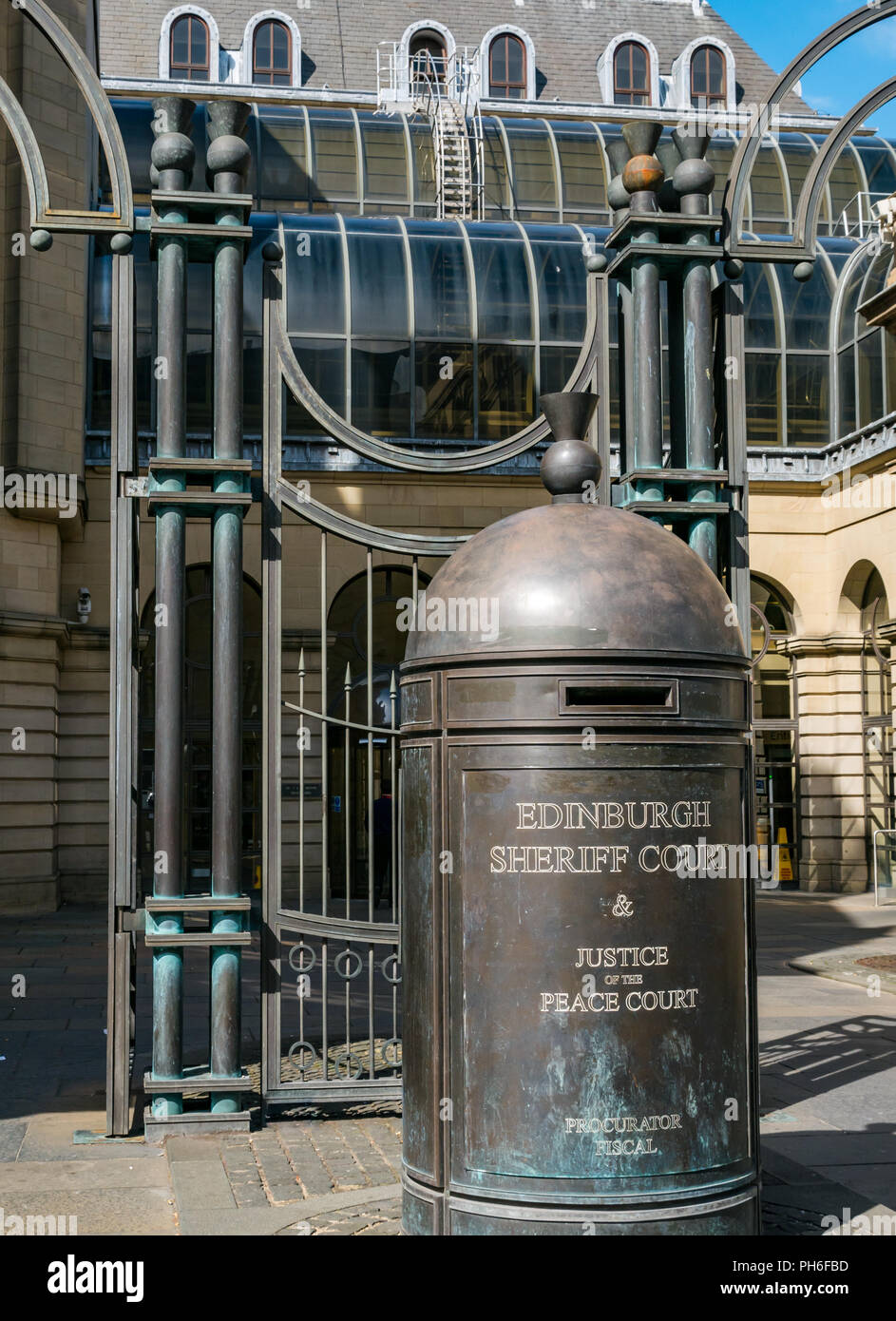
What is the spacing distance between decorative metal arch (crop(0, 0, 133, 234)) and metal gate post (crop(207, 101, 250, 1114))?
0.50 meters

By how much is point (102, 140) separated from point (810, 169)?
11.6ft

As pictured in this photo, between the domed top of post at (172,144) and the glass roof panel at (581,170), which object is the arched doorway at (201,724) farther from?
the domed top of post at (172,144)

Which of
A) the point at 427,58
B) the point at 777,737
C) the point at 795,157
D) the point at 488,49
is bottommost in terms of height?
the point at 777,737

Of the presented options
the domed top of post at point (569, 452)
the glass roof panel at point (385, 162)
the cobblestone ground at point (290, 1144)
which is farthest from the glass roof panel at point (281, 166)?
the domed top of post at point (569, 452)

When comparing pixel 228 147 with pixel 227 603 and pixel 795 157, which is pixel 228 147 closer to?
pixel 227 603

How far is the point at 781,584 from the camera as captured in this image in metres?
24.6

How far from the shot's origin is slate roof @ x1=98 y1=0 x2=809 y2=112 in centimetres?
4225

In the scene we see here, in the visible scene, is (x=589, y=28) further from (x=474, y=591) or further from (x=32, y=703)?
(x=474, y=591)

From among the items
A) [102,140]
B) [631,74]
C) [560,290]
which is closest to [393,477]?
[560,290]

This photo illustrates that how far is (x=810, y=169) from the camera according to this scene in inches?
288

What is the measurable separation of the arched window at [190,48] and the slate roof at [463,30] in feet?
1.64

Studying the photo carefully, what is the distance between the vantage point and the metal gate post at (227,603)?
7043mm

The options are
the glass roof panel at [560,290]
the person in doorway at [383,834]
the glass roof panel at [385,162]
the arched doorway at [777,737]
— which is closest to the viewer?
the person in doorway at [383,834]
